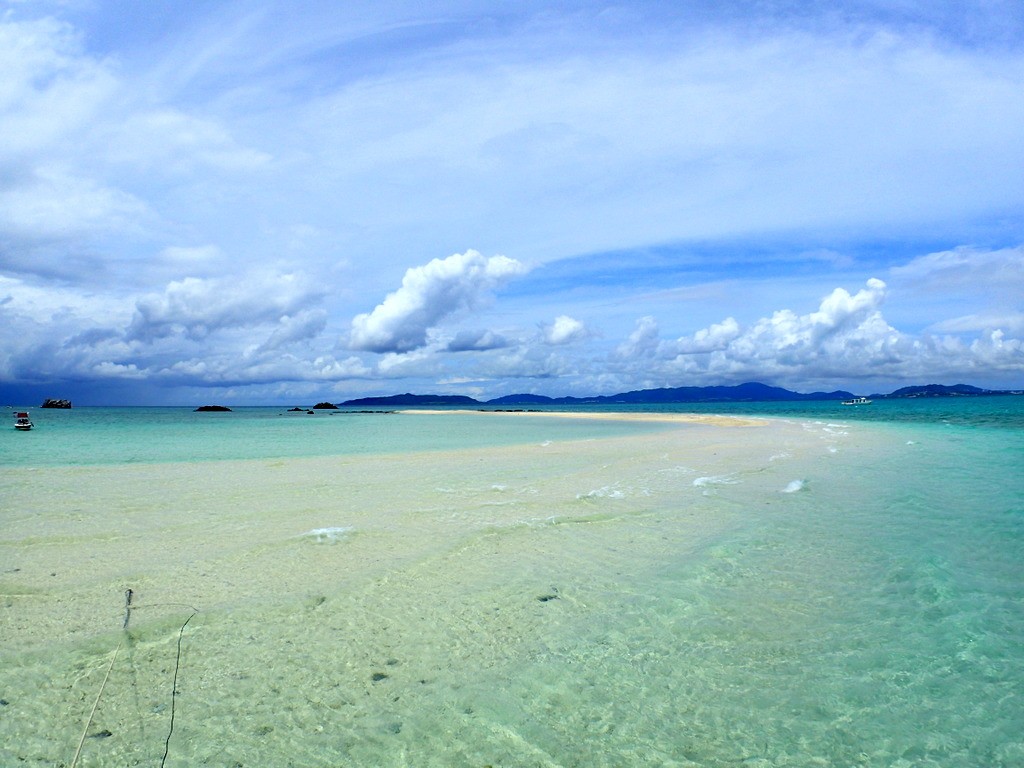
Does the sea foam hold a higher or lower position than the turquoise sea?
higher

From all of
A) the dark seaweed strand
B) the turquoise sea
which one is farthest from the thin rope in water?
the dark seaweed strand

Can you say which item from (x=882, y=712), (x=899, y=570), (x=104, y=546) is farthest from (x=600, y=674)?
(x=104, y=546)

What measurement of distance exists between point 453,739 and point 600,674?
1616 millimetres

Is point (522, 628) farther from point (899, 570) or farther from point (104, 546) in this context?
point (104, 546)

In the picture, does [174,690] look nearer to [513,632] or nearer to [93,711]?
[93,711]

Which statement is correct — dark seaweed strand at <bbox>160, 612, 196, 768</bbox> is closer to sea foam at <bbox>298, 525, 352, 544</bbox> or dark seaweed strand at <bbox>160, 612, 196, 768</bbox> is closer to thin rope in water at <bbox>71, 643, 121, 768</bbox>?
thin rope in water at <bbox>71, 643, 121, 768</bbox>

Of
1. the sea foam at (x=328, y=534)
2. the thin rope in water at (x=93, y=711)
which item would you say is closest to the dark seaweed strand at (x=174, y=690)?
the thin rope in water at (x=93, y=711)

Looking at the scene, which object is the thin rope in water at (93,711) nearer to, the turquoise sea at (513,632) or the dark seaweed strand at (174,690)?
the turquoise sea at (513,632)

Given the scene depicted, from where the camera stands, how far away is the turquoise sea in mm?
4555

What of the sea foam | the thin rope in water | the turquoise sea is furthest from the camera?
the sea foam

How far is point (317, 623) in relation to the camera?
669cm

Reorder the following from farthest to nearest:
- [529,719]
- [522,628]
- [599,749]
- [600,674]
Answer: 1. [522,628]
2. [600,674]
3. [529,719]
4. [599,749]

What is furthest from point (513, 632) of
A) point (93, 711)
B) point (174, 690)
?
point (93, 711)

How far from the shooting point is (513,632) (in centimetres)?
646
